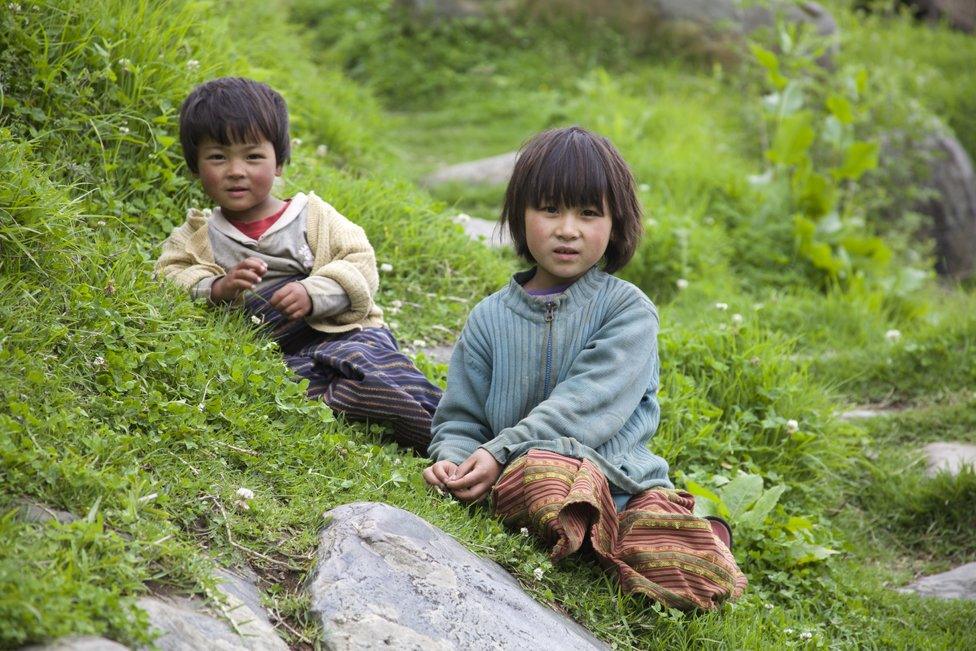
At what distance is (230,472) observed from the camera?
3135 mm

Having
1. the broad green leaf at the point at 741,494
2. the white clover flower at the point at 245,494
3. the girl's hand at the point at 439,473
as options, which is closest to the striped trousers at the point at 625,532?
the girl's hand at the point at 439,473

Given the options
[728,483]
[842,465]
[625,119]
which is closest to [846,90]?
[625,119]

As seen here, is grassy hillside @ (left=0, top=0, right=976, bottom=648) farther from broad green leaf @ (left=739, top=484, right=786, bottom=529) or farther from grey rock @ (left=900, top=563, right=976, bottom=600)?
grey rock @ (left=900, top=563, right=976, bottom=600)

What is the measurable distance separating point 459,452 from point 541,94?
6.82 metres

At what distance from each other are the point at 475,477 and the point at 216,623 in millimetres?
1023

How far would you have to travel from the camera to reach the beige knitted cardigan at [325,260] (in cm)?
393

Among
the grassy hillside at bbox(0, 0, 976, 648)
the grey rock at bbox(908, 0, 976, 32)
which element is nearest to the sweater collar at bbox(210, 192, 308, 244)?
the grassy hillside at bbox(0, 0, 976, 648)

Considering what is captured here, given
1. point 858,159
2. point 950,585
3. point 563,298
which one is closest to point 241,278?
point 563,298

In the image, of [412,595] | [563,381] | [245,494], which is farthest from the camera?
[563,381]

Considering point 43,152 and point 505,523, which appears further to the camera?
point 43,152

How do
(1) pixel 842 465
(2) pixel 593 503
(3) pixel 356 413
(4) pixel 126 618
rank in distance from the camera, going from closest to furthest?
(4) pixel 126 618, (2) pixel 593 503, (3) pixel 356 413, (1) pixel 842 465

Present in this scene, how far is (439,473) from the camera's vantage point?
11.0ft

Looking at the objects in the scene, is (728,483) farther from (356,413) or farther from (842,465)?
(356,413)

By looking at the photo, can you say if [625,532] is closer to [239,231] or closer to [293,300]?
[293,300]
